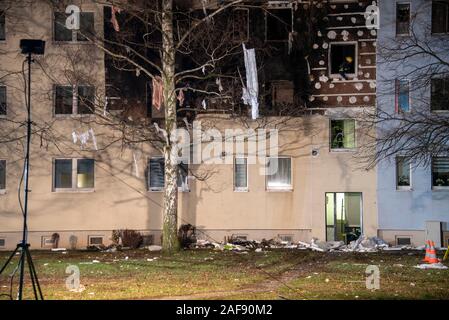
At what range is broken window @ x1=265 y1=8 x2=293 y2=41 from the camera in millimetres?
24297

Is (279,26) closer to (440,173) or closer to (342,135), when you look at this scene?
(342,135)

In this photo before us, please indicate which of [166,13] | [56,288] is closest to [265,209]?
[166,13]

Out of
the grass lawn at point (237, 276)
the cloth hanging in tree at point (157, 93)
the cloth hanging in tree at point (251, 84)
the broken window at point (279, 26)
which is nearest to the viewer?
the grass lawn at point (237, 276)

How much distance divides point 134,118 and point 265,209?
6726 mm

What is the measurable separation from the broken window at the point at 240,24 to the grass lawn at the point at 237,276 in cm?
837

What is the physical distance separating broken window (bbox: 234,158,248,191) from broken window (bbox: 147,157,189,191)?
2115mm

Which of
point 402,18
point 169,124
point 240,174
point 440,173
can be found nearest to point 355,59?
point 402,18

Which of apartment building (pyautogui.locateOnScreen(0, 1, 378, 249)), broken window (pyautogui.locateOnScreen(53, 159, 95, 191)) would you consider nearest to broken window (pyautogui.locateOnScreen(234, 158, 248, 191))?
apartment building (pyautogui.locateOnScreen(0, 1, 378, 249))

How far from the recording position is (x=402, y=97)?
23984mm

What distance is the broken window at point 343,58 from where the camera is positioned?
79.1 ft

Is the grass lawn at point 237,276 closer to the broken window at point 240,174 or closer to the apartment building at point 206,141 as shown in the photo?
the apartment building at point 206,141

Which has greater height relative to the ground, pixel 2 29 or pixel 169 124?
pixel 2 29

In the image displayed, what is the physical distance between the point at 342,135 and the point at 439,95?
4.30 meters

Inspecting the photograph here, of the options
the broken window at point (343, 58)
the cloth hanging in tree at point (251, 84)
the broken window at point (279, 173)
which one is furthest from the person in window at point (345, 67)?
the broken window at point (279, 173)
